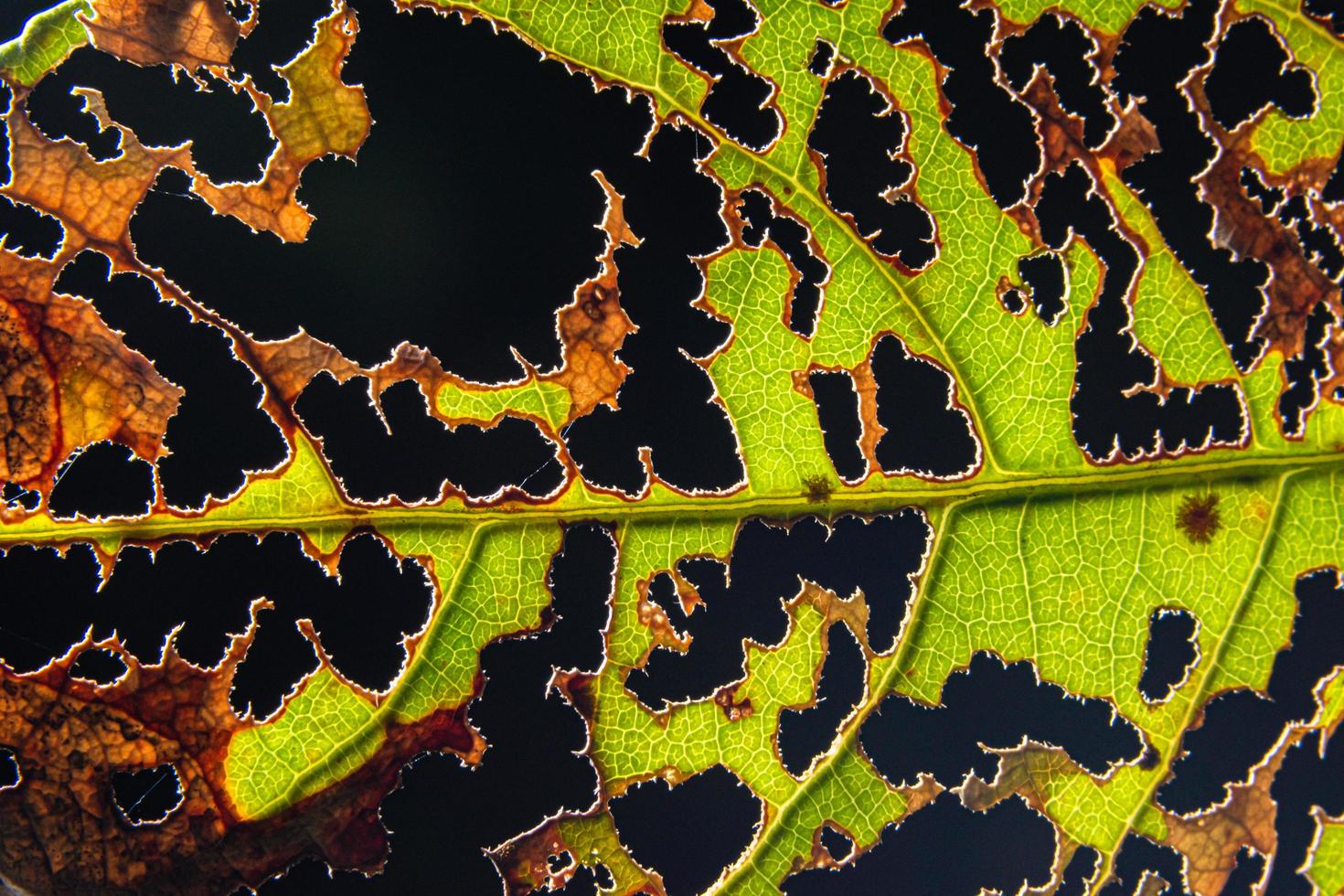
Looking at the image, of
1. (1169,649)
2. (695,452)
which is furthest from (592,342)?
(1169,649)

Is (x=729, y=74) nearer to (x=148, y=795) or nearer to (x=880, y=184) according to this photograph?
(x=880, y=184)

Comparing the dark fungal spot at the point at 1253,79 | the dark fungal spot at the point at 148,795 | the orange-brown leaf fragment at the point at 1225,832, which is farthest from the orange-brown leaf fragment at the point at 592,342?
the orange-brown leaf fragment at the point at 1225,832

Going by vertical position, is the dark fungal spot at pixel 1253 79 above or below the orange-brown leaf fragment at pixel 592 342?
above

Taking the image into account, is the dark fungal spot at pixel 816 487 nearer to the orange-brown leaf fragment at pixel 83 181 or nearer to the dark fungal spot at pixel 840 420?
the dark fungal spot at pixel 840 420

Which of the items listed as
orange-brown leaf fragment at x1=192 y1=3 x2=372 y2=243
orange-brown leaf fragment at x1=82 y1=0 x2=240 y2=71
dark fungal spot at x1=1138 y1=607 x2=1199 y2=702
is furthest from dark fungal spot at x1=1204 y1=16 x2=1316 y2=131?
orange-brown leaf fragment at x1=82 y1=0 x2=240 y2=71

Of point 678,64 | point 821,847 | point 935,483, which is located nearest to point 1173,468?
point 935,483

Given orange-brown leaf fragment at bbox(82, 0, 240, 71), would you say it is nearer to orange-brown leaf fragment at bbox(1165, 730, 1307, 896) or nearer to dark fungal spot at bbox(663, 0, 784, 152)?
dark fungal spot at bbox(663, 0, 784, 152)
